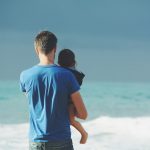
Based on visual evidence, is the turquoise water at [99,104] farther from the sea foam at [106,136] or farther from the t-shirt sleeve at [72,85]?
the t-shirt sleeve at [72,85]

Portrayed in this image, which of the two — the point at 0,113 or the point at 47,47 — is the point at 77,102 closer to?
the point at 47,47

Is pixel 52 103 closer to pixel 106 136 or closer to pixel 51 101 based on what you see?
pixel 51 101

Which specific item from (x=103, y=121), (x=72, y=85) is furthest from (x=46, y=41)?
(x=103, y=121)

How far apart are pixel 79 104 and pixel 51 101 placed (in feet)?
0.39

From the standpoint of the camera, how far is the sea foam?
905 cm

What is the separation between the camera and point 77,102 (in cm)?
269

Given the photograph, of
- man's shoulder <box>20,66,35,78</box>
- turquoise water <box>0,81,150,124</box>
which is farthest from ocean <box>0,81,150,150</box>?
man's shoulder <box>20,66,35,78</box>

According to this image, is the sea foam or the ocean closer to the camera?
the sea foam

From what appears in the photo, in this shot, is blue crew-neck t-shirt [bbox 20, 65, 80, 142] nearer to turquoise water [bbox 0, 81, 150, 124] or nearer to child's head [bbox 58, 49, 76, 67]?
child's head [bbox 58, 49, 76, 67]

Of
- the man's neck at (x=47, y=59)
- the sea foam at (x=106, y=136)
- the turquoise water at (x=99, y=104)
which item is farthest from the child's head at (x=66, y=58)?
the turquoise water at (x=99, y=104)

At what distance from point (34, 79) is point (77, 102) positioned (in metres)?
0.21

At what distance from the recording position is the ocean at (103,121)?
31.1ft

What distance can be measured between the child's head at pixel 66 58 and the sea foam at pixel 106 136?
5.63m

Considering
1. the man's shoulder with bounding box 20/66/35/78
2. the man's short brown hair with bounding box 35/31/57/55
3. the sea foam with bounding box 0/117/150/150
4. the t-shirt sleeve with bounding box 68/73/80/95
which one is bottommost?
the sea foam with bounding box 0/117/150/150
